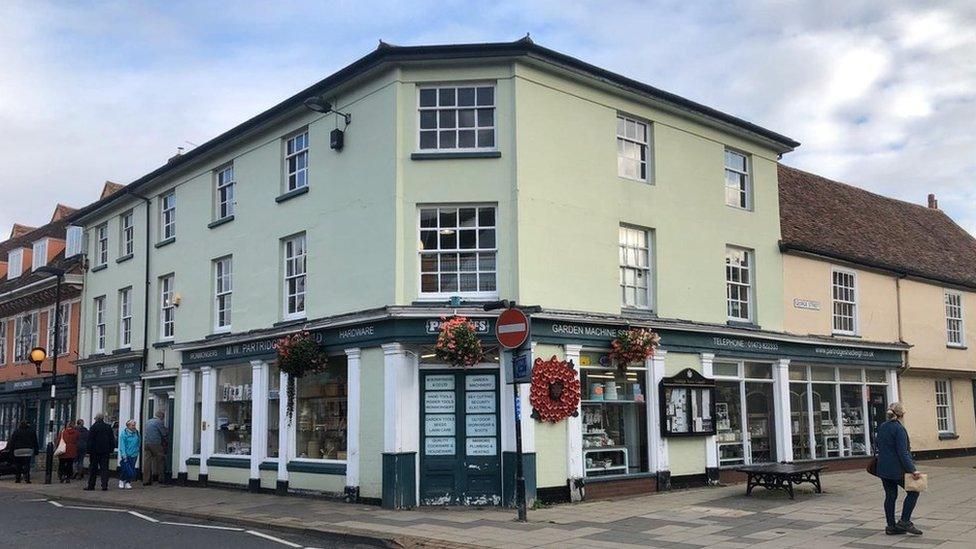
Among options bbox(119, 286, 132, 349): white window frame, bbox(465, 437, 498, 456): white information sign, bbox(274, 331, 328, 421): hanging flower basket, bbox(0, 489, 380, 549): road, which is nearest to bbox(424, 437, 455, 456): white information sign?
bbox(465, 437, 498, 456): white information sign

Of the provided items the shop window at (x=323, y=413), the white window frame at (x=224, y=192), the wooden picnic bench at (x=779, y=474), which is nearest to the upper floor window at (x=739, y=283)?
the wooden picnic bench at (x=779, y=474)

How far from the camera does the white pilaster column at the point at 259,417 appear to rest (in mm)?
19141

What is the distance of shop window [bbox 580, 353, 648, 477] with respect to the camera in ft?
55.5

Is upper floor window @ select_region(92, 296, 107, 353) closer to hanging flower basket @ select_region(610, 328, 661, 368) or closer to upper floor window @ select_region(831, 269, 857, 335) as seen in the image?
hanging flower basket @ select_region(610, 328, 661, 368)

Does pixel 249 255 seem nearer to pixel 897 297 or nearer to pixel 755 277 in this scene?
pixel 755 277

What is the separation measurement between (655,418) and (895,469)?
6357 millimetres

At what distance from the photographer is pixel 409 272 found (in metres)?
16.1

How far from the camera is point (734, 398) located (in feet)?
65.2

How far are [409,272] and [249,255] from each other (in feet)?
19.0

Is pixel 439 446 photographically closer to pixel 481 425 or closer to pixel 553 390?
pixel 481 425

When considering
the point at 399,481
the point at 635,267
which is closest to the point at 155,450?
the point at 399,481

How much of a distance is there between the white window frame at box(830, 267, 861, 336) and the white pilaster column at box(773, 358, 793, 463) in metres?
2.69

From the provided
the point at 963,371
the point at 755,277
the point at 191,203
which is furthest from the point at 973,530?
the point at 191,203

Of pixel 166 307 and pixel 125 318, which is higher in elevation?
pixel 166 307
